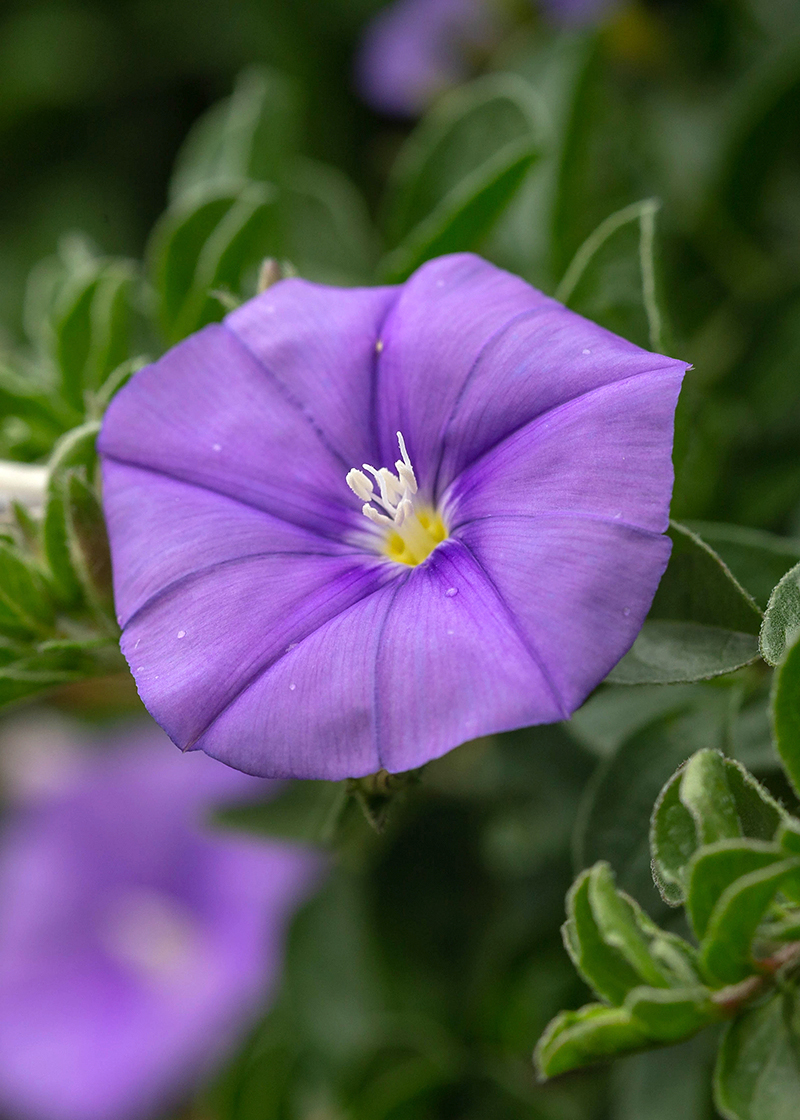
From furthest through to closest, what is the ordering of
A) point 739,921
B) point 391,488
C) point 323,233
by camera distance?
point 323,233
point 391,488
point 739,921

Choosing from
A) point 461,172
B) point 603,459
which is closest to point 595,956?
point 603,459

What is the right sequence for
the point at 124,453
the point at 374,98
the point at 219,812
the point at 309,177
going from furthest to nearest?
the point at 374,98
the point at 309,177
the point at 219,812
the point at 124,453

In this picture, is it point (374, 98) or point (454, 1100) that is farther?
point (374, 98)

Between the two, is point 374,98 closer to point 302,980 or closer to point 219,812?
point 219,812

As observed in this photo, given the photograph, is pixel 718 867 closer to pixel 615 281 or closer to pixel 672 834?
pixel 672 834

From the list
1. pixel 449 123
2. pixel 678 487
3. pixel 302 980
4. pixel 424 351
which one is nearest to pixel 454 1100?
pixel 302 980

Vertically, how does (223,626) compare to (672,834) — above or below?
above

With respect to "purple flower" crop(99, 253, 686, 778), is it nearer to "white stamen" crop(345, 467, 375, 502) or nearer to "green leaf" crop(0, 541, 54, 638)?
"white stamen" crop(345, 467, 375, 502)
